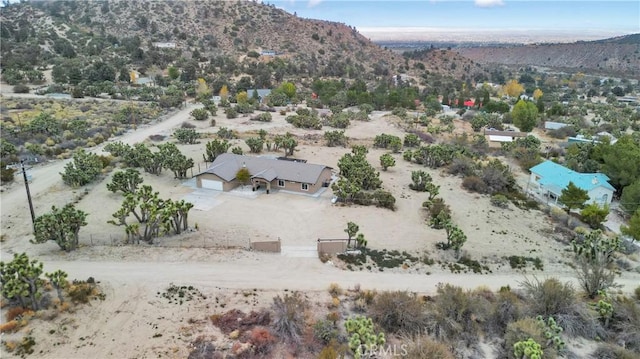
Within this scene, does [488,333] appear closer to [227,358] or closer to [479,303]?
[479,303]

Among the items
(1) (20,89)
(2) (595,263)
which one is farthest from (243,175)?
(1) (20,89)

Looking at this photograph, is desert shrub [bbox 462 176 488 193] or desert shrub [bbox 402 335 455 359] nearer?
desert shrub [bbox 402 335 455 359]

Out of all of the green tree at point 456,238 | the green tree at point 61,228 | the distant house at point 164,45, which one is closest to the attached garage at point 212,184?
the green tree at point 61,228

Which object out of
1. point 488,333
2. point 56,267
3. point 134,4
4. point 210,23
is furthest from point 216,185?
point 134,4

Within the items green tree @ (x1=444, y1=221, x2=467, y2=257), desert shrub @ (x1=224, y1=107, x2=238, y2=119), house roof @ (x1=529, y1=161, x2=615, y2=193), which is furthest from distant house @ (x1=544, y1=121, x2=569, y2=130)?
green tree @ (x1=444, y1=221, x2=467, y2=257)

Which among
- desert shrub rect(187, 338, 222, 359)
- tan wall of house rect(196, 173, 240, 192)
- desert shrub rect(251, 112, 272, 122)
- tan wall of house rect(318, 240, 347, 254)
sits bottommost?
desert shrub rect(187, 338, 222, 359)

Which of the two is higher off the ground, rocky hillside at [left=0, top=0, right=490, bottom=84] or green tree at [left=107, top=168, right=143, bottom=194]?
rocky hillside at [left=0, top=0, right=490, bottom=84]

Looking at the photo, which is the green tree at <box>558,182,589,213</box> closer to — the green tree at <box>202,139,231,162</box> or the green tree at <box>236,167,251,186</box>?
the green tree at <box>236,167,251,186</box>
